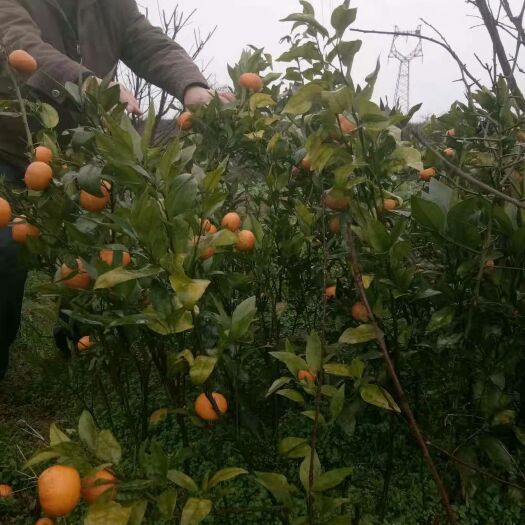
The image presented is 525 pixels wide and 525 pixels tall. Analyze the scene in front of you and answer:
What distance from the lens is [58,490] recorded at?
663mm

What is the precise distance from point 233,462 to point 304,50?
1032 millimetres

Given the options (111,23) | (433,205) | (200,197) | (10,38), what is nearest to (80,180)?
(200,197)

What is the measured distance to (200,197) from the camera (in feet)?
3.16

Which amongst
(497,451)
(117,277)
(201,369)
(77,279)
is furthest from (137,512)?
(497,451)

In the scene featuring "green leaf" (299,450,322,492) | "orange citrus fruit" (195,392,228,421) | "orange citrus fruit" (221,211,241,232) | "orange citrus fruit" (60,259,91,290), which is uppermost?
"orange citrus fruit" (221,211,241,232)

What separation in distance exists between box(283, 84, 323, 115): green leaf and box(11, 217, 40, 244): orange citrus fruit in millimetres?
578

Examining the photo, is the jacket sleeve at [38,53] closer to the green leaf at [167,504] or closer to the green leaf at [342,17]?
the green leaf at [342,17]

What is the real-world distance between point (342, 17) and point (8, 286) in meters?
1.46

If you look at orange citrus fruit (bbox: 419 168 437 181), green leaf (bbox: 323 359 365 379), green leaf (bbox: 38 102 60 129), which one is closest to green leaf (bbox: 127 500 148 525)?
green leaf (bbox: 323 359 365 379)

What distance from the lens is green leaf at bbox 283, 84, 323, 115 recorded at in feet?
2.85

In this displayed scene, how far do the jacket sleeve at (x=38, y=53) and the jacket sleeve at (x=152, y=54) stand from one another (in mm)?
487

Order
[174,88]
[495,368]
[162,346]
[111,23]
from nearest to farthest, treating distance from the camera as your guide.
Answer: [495,368] → [162,346] → [174,88] → [111,23]

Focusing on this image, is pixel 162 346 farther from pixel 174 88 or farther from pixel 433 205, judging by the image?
pixel 174 88

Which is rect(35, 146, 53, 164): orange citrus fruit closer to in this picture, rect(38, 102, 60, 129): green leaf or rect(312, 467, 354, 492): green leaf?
rect(38, 102, 60, 129): green leaf
